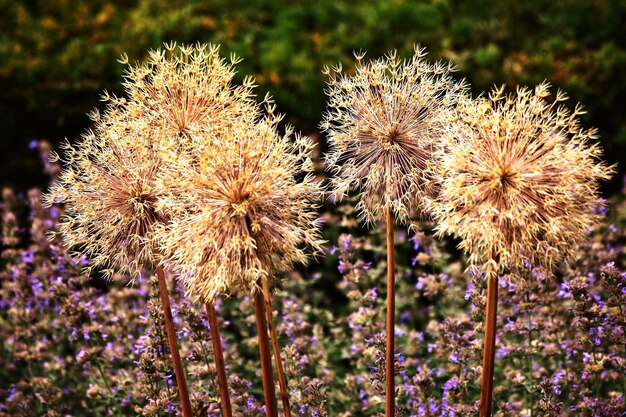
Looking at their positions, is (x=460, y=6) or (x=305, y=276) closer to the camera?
(x=305, y=276)

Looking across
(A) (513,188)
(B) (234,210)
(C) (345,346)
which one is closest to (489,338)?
(A) (513,188)

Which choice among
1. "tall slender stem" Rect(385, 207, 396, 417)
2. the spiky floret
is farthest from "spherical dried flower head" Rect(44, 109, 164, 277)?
"tall slender stem" Rect(385, 207, 396, 417)

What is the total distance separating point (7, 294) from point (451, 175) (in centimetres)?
410

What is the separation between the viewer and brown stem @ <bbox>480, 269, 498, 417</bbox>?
9.50 feet

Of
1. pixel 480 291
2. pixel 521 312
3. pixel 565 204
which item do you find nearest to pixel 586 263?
pixel 521 312

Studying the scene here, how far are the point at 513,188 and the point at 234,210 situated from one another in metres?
1.04

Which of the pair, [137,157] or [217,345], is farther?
[137,157]

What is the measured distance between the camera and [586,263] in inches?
195

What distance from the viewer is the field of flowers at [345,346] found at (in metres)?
3.99

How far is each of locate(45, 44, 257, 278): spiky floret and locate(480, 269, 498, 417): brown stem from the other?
1171 mm

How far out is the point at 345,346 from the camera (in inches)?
244

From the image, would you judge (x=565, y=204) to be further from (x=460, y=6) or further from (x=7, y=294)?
(x=460, y=6)

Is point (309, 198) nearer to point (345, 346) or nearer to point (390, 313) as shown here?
point (390, 313)

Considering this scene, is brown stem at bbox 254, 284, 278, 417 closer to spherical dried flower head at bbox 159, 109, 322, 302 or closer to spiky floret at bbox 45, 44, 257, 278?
spherical dried flower head at bbox 159, 109, 322, 302
